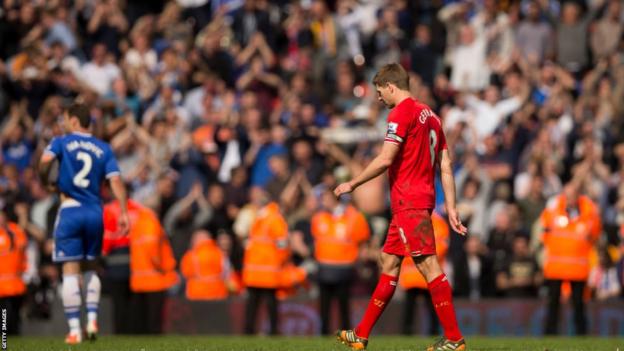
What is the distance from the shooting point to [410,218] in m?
11.3

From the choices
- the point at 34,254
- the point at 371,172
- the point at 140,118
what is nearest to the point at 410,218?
the point at 371,172

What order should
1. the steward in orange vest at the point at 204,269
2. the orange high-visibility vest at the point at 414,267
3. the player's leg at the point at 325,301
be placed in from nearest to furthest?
the orange high-visibility vest at the point at 414,267 → the player's leg at the point at 325,301 → the steward in orange vest at the point at 204,269

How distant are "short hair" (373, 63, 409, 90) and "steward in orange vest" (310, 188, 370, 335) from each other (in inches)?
305

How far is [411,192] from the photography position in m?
11.4

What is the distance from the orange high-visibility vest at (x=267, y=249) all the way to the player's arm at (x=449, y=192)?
25.0 feet

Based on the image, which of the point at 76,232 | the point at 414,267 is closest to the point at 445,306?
the point at 76,232

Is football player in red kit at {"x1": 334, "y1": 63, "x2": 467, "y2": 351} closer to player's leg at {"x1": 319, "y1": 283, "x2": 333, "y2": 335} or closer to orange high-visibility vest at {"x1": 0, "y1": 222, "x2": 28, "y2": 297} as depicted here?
player's leg at {"x1": 319, "y1": 283, "x2": 333, "y2": 335}

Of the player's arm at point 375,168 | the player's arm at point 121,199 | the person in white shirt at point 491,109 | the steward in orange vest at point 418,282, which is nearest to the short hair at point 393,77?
the player's arm at point 375,168

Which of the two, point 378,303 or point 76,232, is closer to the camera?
point 378,303

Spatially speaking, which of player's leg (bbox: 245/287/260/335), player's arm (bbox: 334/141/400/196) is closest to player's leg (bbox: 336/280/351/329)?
player's leg (bbox: 245/287/260/335)

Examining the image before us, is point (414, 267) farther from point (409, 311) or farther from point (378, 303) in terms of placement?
point (378, 303)

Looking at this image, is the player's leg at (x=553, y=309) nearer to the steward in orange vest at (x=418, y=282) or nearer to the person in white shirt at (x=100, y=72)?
the steward in orange vest at (x=418, y=282)

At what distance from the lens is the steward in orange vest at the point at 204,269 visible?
2011 centimetres

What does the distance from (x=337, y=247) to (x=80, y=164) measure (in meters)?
6.41
